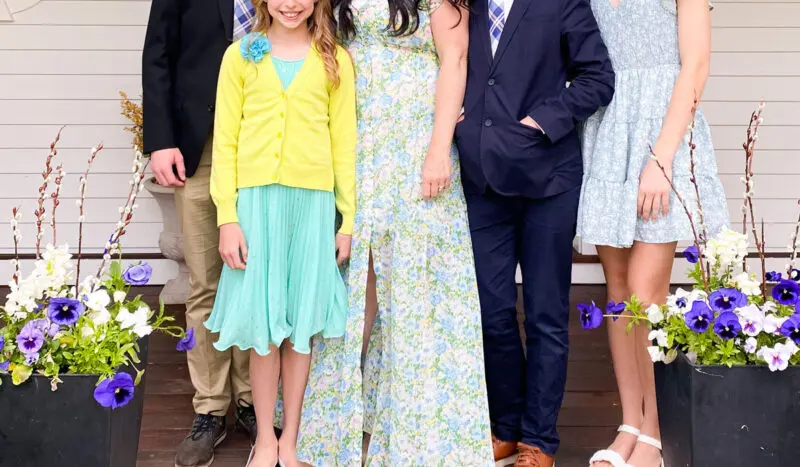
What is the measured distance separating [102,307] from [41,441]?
0.31 meters

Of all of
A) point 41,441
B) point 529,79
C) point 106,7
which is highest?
point 106,7

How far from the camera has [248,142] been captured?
2.46 m

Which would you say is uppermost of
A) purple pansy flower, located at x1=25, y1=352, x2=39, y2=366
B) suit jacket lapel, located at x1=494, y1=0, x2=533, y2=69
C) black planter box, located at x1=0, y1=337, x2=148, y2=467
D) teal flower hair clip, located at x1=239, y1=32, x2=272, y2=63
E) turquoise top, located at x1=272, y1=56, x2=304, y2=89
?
suit jacket lapel, located at x1=494, y1=0, x2=533, y2=69

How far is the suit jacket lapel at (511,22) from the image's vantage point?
96.3 inches

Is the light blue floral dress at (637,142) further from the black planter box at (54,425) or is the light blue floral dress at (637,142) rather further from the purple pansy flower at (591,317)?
the black planter box at (54,425)

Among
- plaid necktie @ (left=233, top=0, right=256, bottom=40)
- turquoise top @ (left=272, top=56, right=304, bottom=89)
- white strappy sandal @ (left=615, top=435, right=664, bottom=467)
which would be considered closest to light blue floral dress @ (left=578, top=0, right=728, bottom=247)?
white strappy sandal @ (left=615, top=435, right=664, bottom=467)

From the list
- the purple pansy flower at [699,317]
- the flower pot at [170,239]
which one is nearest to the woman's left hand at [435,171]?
the purple pansy flower at [699,317]

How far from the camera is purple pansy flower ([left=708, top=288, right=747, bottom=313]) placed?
6.94ft

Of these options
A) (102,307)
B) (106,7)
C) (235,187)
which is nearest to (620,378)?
(235,187)

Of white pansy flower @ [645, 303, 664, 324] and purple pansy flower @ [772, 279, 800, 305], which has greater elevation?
purple pansy flower @ [772, 279, 800, 305]

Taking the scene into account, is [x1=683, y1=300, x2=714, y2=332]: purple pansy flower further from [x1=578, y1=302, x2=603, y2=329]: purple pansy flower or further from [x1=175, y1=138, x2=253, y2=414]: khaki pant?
[x1=175, y1=138, x2=253, y2=414]: khaki pant

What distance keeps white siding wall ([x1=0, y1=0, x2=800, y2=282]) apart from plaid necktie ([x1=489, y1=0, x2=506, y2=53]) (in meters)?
2.56

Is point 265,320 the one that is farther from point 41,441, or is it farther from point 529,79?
point 529,79

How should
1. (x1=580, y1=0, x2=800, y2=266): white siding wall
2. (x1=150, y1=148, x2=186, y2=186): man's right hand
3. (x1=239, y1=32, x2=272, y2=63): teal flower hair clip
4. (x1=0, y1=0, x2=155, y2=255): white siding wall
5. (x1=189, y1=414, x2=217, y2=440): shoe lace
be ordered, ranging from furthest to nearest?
(x1=580, y1=0, x2=800, y2=266): white siding wall → (x1=0, y1=0, x2=155, y2=255): white siding wall → (x1=189, y1=414, x2=217, y2=440): shoe lace → (x1=150, y1=148, x2=186, y2=186): man's right hand → (x1=239, y1=32, x2=272, y2=63): teal flower hair clip
